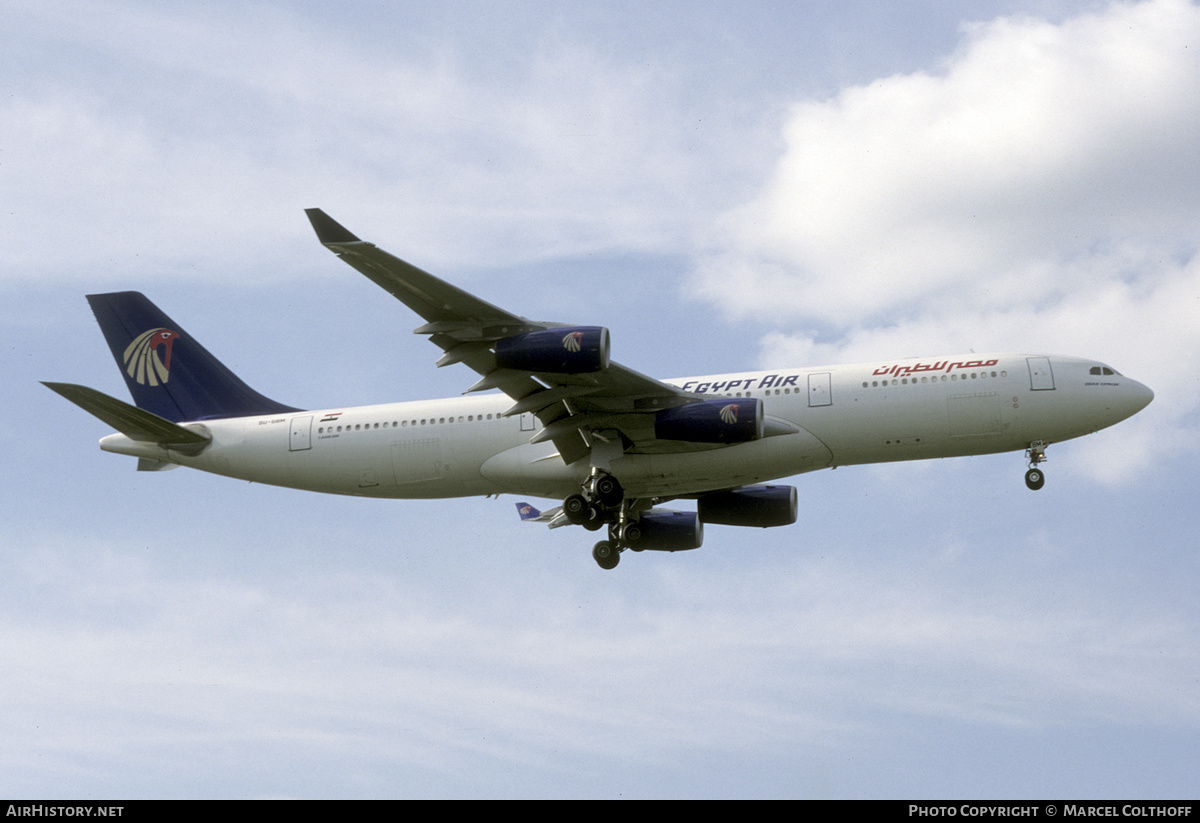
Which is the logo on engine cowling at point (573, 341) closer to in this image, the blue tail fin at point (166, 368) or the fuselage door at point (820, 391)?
the fuselage door at point (820, 391)

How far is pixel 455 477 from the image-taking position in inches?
1447

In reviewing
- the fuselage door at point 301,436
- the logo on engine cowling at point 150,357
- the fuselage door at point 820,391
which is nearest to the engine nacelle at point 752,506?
the fuselage door at point 820,391

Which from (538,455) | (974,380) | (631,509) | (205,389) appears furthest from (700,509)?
(205,389)

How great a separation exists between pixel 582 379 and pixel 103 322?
18.9 meters

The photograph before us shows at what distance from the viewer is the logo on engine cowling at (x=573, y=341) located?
3070 cm

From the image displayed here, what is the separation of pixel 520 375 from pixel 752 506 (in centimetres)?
1050

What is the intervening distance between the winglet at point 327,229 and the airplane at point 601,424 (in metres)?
1.42

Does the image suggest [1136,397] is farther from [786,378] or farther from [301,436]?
[301,436]

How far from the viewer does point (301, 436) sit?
125 ft

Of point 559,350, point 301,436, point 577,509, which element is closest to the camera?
point 559,350

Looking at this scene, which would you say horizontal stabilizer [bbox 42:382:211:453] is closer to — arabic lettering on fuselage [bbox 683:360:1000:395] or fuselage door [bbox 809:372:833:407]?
arabic lettering on fuselage [bbox 683:360:1000:395]

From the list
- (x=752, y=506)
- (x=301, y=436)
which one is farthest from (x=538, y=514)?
(x=301, y=436)
